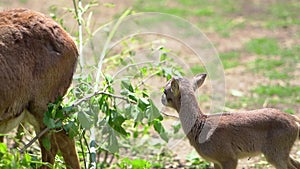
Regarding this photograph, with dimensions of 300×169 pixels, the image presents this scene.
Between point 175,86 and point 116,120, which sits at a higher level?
point 175,86

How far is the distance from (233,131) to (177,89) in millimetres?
559

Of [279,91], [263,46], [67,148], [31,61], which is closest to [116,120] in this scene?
[67,148]

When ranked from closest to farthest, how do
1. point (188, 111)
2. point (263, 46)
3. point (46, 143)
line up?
1. point (46, 143)
2. point (188, 111)
3. point (263, 46)

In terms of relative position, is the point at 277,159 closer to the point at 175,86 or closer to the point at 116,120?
the point at 175,86

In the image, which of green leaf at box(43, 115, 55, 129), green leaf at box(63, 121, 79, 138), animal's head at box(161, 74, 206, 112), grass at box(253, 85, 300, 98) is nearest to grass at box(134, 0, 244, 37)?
grass at box(253, 85, 300, 98)

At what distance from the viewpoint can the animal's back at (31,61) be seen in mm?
5125

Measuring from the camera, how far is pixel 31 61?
527 centimetres

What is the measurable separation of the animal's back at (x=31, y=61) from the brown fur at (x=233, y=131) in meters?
0.86

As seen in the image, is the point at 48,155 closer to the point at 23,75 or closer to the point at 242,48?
the point at 23,75

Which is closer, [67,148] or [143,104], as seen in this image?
[143,104]

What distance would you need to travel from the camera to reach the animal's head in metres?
5.56

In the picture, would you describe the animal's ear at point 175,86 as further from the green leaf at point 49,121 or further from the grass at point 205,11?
the grass at point 205,11

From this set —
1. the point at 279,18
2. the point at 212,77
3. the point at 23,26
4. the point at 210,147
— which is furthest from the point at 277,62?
the point at 23,26

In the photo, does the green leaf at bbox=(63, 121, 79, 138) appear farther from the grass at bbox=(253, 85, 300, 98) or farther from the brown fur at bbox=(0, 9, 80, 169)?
the grass at bbox=(253, 85, 300, 98)
